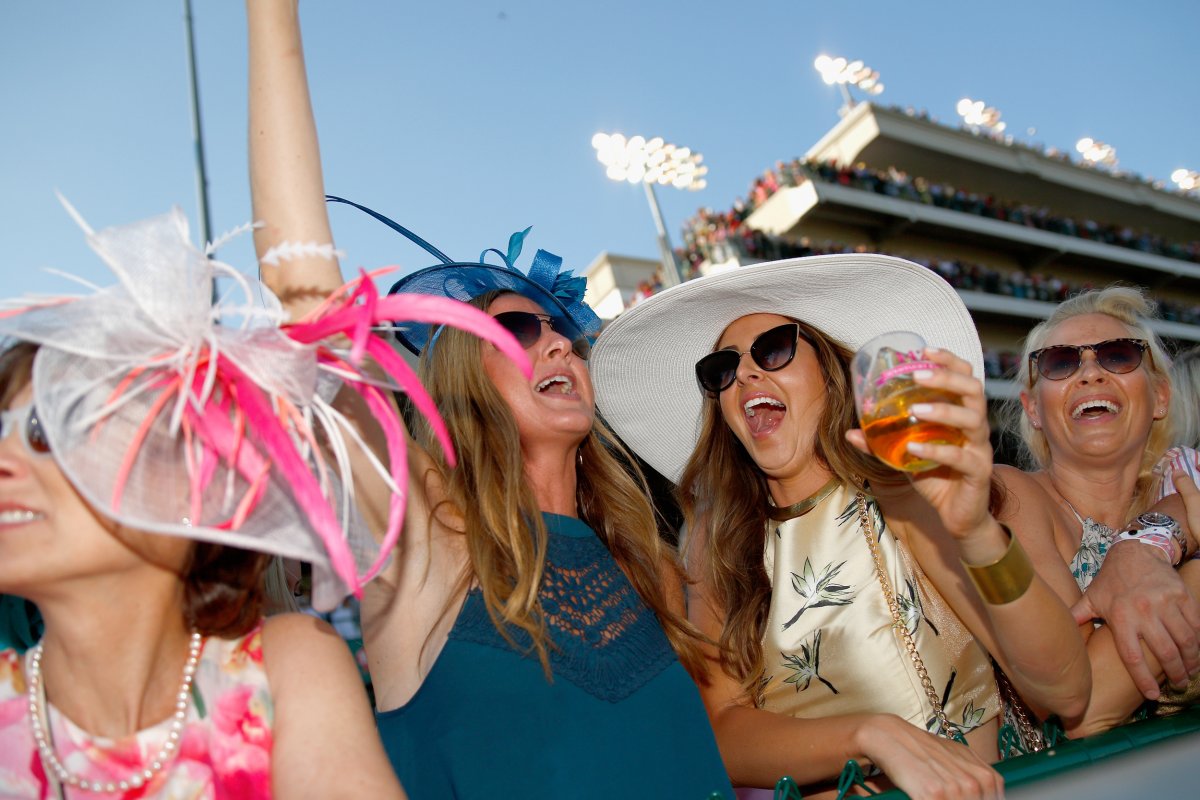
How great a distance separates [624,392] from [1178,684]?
1.79 meters

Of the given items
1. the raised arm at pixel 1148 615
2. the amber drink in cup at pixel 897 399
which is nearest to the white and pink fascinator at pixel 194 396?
the amber drink in cup at pixel 897 399

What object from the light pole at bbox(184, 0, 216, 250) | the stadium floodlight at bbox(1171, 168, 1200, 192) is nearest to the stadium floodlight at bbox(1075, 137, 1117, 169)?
the stadium floodlight at bbox(1171, 168, 1200, 192)

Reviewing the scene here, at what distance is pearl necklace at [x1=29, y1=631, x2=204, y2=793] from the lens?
1312 millimetres

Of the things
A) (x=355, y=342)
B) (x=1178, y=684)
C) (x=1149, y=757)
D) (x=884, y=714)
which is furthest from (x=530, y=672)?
(x=1178, y=684)

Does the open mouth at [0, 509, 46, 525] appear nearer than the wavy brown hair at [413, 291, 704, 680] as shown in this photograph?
Yes

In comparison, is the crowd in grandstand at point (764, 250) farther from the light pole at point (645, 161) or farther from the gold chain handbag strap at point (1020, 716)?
the gold chain handbag strap at point (1020, 716)

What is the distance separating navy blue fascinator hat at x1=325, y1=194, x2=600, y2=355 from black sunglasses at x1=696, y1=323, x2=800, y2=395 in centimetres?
42

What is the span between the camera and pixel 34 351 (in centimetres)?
140

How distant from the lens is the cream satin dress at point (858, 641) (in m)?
2.28

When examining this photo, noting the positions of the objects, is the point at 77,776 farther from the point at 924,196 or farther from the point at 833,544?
the point at 924,196

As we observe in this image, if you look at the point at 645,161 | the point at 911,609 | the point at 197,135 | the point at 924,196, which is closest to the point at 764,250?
the point at 645,161

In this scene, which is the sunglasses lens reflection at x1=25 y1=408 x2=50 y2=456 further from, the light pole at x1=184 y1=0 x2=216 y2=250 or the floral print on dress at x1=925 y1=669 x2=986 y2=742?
the light pole at x1=184 y1=0 x2=216 y2=250

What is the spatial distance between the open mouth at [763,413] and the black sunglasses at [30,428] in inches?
74.3

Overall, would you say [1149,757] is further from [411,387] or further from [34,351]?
[34,351]
